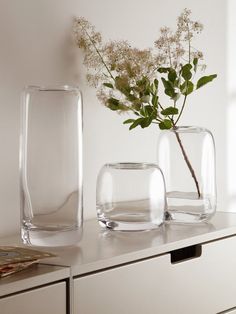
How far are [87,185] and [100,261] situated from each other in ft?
2.14

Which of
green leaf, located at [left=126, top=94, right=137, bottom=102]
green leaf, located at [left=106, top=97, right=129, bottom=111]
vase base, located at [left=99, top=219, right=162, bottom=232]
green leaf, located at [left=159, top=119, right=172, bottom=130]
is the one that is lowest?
vase base, located at [left=99, top=219, right=162, bottom=232]

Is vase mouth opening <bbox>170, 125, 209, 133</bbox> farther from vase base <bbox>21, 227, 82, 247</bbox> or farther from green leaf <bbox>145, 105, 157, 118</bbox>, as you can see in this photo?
vase base <bbox>21, 227, 82, 247</bbox>

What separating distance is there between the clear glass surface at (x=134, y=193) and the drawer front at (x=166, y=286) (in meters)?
0.15

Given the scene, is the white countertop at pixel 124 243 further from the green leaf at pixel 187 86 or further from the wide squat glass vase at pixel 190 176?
the green leaf at pixel 187 86

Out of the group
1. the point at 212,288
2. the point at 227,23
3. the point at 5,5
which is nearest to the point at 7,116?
the point at 5,5

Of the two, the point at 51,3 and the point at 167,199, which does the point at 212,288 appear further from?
the point at 51,3

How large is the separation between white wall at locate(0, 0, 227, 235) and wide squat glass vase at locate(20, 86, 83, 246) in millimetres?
231

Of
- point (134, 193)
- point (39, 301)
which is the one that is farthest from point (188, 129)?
point (39, 301)

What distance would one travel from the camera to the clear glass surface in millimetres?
1871

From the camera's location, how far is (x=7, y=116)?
1889 millimetres

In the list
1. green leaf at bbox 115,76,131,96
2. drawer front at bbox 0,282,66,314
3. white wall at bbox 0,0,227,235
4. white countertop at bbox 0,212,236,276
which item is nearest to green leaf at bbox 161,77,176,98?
green leaf at bbox 115,76,131,96

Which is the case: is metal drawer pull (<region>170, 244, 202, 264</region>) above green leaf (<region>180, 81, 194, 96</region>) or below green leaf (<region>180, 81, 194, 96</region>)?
below

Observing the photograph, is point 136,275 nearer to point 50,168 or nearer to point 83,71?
point 50,168

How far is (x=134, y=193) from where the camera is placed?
1851 mm
